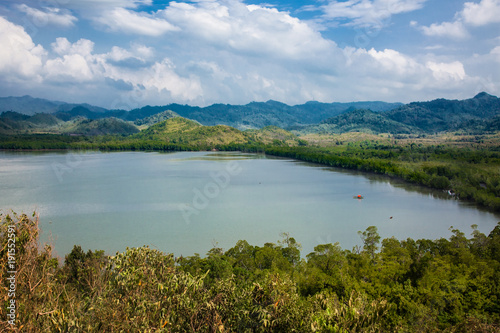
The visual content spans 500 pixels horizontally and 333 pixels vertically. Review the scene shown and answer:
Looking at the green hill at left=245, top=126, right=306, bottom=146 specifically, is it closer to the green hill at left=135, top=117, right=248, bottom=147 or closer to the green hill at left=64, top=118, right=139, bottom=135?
the green hill at left=135, top=117, right=248, bottom=147

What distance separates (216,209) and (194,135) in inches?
4788

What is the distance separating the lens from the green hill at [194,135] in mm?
151750

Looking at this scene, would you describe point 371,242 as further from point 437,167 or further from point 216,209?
point 437,167

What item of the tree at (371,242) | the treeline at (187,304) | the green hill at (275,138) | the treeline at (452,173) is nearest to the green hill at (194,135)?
the green hill at (275,138)

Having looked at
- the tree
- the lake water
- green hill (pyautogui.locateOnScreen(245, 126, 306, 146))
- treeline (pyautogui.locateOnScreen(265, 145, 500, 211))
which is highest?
green hill (pyautogui.locateOnScreen(245, 126, 306, 146))

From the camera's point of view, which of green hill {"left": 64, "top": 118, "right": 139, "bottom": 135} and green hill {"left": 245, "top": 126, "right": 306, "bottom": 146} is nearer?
green hill {"left": 245, "top": 126, "right": 306, "bottom": 146}

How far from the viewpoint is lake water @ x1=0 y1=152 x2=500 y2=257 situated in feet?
98.7

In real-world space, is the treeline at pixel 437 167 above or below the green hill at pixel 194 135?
below

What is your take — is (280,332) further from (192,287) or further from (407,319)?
(407,319)

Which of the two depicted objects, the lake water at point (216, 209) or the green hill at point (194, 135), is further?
the green hill at point (194, 135)

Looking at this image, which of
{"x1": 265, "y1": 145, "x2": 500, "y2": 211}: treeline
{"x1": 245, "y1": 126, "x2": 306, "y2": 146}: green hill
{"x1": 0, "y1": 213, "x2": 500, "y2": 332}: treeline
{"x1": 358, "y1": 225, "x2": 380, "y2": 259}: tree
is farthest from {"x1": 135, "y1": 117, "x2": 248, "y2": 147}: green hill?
{"x1": 0, "y1": 213, "x2": 500, "y2": 332}: treeline

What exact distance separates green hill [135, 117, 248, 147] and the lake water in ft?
280

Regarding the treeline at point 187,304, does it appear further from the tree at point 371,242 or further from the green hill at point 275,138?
the green hill at point 275,138

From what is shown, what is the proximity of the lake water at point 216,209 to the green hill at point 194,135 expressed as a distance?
8532 centimetres
